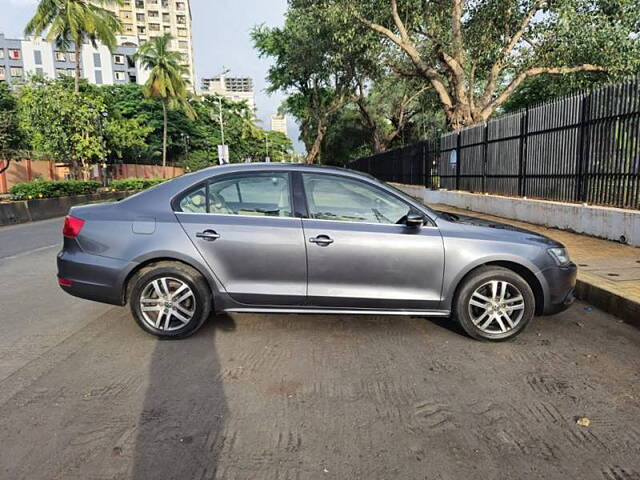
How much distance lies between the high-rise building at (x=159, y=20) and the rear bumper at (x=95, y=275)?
9894cm

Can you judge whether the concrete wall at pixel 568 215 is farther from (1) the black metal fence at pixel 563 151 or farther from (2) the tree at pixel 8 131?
(2) the tree at pixel 8 131

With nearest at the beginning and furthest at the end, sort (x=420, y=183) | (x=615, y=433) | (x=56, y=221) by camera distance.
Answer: (x=615, y=433)
(x=56, y=221)
(x=420, y=183)

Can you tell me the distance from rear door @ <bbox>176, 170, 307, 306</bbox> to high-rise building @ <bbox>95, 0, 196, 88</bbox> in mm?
99187

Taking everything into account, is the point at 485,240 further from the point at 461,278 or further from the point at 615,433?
Answer: the point at 615,433

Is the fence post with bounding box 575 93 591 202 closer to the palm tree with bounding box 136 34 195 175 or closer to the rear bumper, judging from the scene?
the rear bumper

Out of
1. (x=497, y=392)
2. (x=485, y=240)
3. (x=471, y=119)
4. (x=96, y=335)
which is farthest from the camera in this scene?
(x=471, y=119)

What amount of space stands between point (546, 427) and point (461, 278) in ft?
5.01

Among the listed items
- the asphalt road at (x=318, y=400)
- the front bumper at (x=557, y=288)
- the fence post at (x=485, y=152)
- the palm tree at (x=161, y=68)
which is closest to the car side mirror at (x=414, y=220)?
the asphalt road at (x=318, y=400)

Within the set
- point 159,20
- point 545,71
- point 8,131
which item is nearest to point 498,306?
point 545,71

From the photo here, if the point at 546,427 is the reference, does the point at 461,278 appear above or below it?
above

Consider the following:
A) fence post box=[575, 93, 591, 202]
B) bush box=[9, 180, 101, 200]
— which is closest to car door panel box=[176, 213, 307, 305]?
fence post box=[575, 93, 591, 202]

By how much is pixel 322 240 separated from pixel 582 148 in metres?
7.23

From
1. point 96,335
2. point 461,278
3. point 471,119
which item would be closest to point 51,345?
point 96,335

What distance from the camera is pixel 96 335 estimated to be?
14.5 ft
